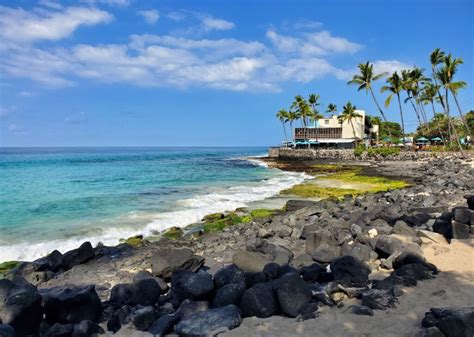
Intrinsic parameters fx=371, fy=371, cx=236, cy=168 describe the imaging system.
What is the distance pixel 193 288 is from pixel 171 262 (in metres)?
1.63

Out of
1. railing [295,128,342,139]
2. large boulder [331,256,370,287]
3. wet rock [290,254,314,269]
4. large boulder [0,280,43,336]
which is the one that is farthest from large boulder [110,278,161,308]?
railing [295,128,342,139]

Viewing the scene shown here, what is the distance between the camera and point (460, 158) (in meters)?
40.4

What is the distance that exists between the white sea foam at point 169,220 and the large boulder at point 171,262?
5338 millimetres

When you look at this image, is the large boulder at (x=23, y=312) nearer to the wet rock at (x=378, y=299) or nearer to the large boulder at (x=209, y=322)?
A: the large boulder at (x=209, y=322)

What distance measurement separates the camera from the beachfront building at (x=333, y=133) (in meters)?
74.1

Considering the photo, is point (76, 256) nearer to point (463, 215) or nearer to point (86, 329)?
point (86, 329)

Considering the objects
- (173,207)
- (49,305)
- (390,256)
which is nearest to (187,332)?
(49,305)

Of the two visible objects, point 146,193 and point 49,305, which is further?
point 146,193

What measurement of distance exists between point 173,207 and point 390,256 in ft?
42.7

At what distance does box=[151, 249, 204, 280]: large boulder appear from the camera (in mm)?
7609

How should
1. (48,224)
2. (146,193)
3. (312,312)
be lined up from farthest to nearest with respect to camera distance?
(146,193), (48,224), (312,312)

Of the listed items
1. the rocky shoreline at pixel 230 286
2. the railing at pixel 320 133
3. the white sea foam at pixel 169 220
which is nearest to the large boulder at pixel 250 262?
the rocky shoreline at pixel 230 286

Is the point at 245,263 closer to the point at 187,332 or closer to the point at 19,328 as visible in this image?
the point at 187,332

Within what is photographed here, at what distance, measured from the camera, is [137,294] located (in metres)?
6.40
